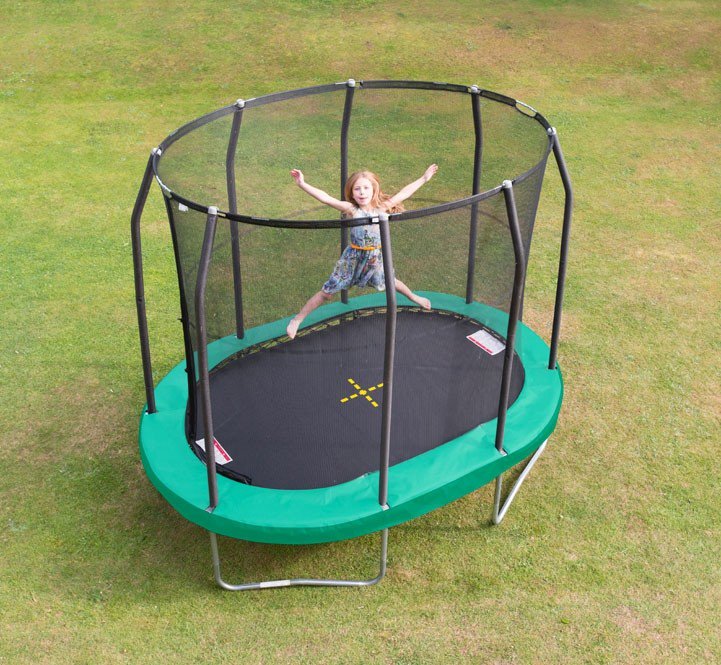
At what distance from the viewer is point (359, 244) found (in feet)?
13.0

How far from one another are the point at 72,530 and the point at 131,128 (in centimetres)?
526

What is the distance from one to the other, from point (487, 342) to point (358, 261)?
2.86 ft

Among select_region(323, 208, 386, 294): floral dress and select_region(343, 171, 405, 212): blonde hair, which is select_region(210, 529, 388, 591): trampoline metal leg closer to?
select_region(323, 208, 386, 294): floral dress

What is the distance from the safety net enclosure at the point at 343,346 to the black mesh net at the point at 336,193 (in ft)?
0.04

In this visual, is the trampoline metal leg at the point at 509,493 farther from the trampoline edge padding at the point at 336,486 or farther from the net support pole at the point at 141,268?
the net support pole at the point at 141,268

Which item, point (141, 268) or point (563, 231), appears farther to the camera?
point (563, 231)

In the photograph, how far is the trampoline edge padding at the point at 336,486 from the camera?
138 inches

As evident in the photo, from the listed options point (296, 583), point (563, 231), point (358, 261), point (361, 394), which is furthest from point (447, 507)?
point (563, 231)

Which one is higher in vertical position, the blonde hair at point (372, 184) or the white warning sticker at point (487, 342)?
the blonde hair at point (372, 184)

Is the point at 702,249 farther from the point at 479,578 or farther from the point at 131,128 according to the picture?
the point at 131,128

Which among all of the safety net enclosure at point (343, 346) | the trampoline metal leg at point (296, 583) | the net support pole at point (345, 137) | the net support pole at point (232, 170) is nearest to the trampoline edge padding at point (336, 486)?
the safety net enclosure at point (343, 346)

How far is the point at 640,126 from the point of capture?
8.32 metres

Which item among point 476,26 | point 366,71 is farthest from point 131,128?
point 476,26

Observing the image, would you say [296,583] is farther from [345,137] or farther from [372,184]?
[345,137]
